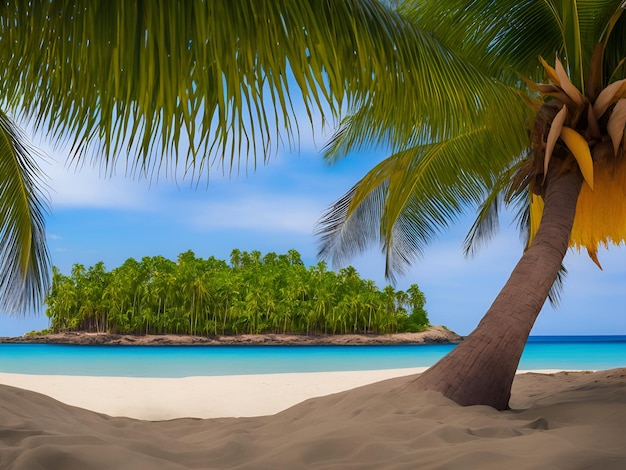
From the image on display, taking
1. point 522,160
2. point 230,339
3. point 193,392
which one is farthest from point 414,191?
point 230,339

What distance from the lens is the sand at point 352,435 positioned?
5.71ft

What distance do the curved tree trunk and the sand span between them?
17 cm

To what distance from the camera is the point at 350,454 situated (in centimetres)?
196

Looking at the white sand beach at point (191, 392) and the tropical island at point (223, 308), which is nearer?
the white sand beach at point (191, 392)

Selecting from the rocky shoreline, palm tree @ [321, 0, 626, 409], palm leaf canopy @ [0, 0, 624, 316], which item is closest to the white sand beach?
palm tree @ [321, 0, 626, 409]

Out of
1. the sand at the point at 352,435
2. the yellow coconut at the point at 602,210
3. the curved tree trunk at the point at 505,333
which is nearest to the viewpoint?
the sand at the point at 352,435

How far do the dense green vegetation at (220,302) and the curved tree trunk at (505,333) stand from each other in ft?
69.4

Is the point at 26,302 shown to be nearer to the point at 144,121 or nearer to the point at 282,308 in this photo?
the point at 144,121

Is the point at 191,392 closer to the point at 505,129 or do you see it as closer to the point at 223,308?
the point at 505,129

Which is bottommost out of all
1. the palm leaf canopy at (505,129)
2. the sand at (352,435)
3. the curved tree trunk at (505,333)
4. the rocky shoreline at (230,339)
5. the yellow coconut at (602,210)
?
the rocky shoreline at (230,339)

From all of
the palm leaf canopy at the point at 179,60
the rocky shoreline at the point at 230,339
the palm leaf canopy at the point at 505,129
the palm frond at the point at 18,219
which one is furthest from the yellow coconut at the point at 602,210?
the rocky shoreline at the point at 230,339

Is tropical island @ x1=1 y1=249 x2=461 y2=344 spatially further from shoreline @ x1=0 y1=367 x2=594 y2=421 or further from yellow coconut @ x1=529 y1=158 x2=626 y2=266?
yellow coconut @ x1=529 y1=158 x2=626 y2=266

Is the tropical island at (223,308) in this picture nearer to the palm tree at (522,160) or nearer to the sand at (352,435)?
the palm tree at (522,160)

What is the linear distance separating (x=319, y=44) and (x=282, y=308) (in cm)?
2291
